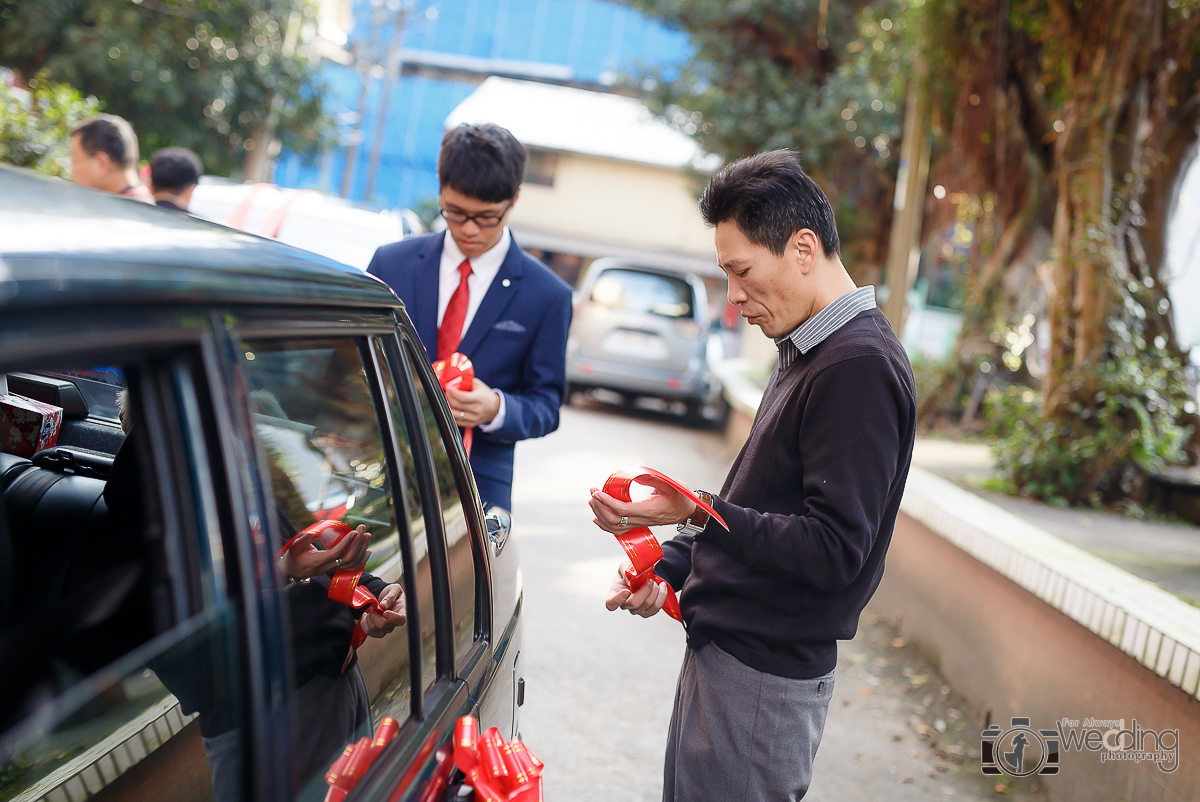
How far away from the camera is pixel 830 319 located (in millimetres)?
1884

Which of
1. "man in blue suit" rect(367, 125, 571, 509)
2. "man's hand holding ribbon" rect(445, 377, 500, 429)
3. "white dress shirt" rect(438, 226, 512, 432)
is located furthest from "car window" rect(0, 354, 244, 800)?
"white dress shirt" rect(438, 226, 512, 432)

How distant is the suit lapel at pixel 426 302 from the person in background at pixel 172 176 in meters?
2.91

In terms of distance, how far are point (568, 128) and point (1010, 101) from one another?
2117 centimetres

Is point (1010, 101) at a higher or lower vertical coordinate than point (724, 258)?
higher

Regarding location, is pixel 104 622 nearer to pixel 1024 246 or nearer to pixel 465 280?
pixel 465 280

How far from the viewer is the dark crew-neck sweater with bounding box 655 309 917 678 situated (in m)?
1.75

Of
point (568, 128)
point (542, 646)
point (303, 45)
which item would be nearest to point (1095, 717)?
point (542, 646)

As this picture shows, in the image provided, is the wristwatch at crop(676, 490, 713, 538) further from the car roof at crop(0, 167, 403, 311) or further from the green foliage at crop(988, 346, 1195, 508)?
the green foliage at crop(988, 346, 1195, 508)

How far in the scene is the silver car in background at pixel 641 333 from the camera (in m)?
11.9

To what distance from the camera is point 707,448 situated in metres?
11.0

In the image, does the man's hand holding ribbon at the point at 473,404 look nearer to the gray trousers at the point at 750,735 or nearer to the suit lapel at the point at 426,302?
the suit lapel at the point at 426,302

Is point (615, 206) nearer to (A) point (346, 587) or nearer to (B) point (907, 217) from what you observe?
(B) point (907, 217)

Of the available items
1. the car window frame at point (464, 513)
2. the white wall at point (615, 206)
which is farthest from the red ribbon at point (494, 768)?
the white wall at point (615, 206)

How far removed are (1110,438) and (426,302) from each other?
469 cm
